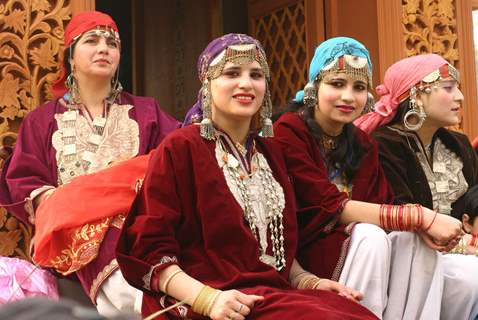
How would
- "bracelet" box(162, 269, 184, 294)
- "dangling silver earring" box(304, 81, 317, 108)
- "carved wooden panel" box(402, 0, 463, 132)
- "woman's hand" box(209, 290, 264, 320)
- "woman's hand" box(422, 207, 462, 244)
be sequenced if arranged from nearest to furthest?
1. "woman's hand" box(209, 290, 264, 320)
2. "bracelet" box(162, 269, 184, 294)
3. "woman's hand" box(422, 207, 462, 244)
4. "dangling silver earring" box(304, 81, 317, 108)
5. "carved wooden panel" box(402, 0, 463, 132)

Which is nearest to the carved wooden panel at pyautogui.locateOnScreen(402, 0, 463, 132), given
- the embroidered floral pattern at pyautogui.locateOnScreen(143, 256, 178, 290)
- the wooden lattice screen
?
the wooden lattice screen

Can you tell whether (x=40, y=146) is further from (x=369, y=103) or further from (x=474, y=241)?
(x=474, y=241)

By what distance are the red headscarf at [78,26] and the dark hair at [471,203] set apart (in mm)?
1629

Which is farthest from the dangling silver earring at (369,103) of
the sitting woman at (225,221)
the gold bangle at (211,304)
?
the gold bangle at (211,304)

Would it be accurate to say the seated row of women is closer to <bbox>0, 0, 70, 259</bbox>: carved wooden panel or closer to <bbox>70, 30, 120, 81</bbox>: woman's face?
<bbox>70, 30, 120, 81</bbox>: woman's face

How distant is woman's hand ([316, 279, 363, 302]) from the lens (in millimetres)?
2193

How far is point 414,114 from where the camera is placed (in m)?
3.11

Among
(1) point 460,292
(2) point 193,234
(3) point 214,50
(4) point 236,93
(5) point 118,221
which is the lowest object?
(1) point 460,292

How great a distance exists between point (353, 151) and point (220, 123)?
2.05 feet

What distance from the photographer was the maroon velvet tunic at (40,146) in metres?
2.95

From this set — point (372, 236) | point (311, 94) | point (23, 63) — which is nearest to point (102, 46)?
point (23, 63)

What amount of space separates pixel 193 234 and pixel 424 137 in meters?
1.43

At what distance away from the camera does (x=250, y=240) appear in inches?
82.9

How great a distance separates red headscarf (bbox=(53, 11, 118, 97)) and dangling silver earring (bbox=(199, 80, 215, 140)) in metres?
1.11
